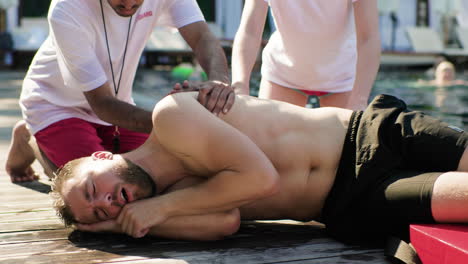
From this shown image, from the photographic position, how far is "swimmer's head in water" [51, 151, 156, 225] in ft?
6.98

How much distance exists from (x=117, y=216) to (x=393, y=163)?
940 millimetres

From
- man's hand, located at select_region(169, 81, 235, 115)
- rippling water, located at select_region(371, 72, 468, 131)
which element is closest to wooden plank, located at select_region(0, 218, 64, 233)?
man's hand, located at select_region(169, 81, 235, 115)

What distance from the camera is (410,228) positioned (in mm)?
1982

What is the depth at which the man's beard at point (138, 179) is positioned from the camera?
216 centimetres

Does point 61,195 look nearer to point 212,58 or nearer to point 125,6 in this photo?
point 125,6

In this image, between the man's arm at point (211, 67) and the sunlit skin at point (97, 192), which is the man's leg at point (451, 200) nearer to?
the man's arm at point (211, 67)

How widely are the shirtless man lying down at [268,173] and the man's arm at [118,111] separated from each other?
40 centimetres

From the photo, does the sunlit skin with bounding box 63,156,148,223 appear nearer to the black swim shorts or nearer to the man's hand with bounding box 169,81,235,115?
the man's hand with bounding box 169,81,235,115

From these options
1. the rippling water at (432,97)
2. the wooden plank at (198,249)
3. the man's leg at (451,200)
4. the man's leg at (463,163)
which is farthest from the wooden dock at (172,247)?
the rippling water at (432,97)

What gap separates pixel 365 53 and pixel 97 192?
138 centimetres

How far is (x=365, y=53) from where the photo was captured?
2.88m

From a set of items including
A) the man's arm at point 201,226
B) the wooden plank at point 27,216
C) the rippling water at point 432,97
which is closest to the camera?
the man's arm at point 201,226

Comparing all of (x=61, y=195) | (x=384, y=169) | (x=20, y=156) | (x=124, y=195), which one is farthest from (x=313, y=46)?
(x=20, y=156)

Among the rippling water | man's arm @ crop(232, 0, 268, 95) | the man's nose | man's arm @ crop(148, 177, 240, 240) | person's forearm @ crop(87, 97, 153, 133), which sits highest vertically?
man's arm @ crop(232, 0, 268, 95)
